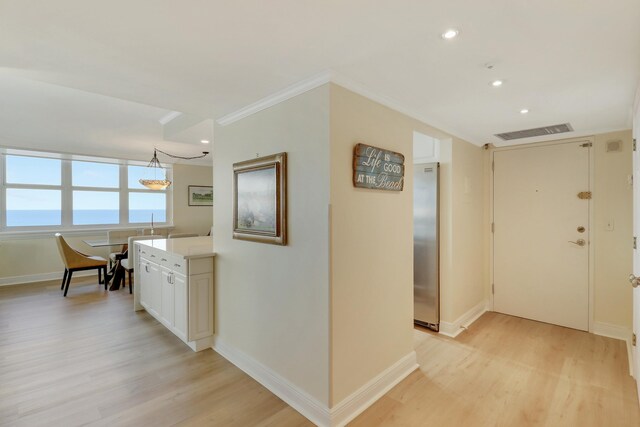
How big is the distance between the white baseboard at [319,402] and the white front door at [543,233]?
2.01m

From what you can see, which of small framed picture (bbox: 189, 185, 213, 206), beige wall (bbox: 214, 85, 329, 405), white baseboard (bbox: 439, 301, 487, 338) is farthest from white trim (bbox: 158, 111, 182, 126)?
white baseboard (bbox: 439, 301, 487, 338)

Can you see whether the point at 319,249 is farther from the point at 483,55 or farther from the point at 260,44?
the point at 483,55

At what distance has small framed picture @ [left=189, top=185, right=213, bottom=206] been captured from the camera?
7.21 meters

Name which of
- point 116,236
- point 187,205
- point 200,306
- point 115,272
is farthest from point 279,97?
point 187,205

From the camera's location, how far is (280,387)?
7.13ft

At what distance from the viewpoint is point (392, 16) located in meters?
1.33

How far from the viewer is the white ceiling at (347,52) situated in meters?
1.30

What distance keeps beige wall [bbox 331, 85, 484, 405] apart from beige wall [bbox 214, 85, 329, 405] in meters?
0.08

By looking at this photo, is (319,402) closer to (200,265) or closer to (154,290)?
(200,265)

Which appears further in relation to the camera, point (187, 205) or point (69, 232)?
point (187, 205)

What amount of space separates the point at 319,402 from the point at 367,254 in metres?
0.98

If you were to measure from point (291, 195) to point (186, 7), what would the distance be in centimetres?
116

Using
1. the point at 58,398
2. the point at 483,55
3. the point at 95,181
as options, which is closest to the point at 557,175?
the point at 483,55

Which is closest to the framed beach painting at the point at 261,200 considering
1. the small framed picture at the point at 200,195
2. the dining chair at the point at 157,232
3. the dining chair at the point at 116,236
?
the dining chair at the point at 116,236
